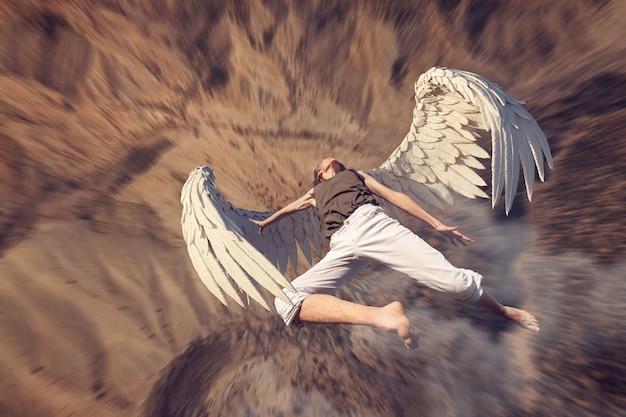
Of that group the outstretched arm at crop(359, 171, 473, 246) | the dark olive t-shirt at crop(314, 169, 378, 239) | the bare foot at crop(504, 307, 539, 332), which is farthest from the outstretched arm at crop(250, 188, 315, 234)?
the bare foot at crop(504, 307, 539, 332)

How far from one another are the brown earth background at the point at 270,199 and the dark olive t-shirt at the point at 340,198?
0.91 metres

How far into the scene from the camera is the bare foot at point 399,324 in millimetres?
1318

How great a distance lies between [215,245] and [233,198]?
2.09 m

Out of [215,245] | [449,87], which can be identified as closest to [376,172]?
[449,87]

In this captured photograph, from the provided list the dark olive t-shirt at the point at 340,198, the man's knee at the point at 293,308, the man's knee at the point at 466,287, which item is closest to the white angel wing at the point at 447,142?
the dark olive t-shirt at the point at 340,198

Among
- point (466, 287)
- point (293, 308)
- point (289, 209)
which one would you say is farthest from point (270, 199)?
point (466, 287)

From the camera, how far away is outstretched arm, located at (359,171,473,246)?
5.78ft

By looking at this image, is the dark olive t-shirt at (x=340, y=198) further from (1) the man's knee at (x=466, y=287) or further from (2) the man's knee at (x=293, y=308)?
(1) the man's knee at (x=466, y=287)

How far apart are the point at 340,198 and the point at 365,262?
0.33 meters

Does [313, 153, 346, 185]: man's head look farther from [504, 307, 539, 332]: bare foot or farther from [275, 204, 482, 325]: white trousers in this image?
[504, 307, 539, 332]: bare foot

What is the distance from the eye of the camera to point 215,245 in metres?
1.44

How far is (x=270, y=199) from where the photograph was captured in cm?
371

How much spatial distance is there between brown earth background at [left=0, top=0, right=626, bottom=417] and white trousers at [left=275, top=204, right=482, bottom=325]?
63 centimetres

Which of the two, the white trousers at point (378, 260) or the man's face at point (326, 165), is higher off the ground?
the man's face at point (326, 165)
